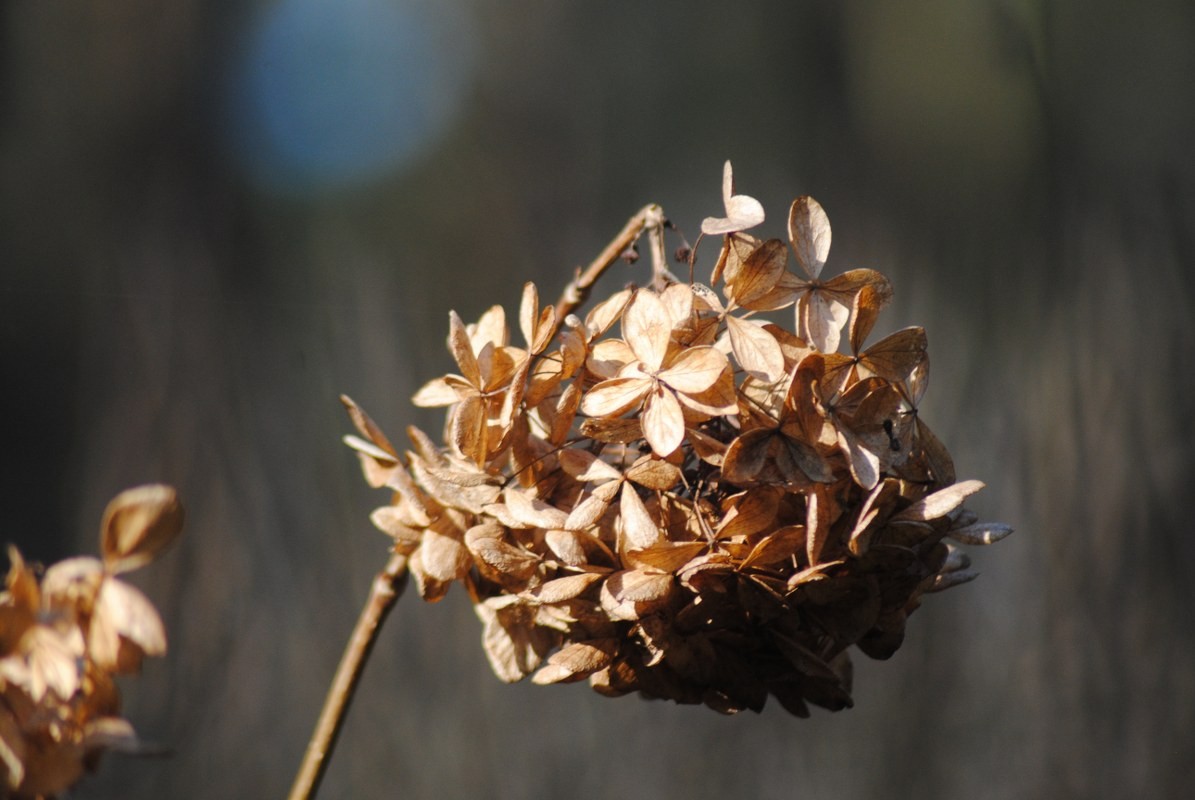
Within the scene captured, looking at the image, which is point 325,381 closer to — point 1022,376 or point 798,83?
point 798,83

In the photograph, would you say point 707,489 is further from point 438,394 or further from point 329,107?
point 329,107

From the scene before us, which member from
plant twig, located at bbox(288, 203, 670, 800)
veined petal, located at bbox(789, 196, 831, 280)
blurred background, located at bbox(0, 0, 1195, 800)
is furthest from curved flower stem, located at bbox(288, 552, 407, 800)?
blurred background, located at bbox(0, 0, 1195, 800)

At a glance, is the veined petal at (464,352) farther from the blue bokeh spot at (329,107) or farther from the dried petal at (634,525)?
the blue bokeh spot at (329,107)

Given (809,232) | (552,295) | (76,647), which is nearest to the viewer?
(76,647)

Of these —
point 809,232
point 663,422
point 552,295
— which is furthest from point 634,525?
point 552,295

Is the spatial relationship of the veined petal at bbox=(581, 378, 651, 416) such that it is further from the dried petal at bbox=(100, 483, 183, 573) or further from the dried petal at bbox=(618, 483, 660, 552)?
the dried petal at bbox=(100, 483, 183, 573)

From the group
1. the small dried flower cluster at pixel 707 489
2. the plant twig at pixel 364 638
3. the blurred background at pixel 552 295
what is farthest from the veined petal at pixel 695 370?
the blurred background at pixel 552 295
